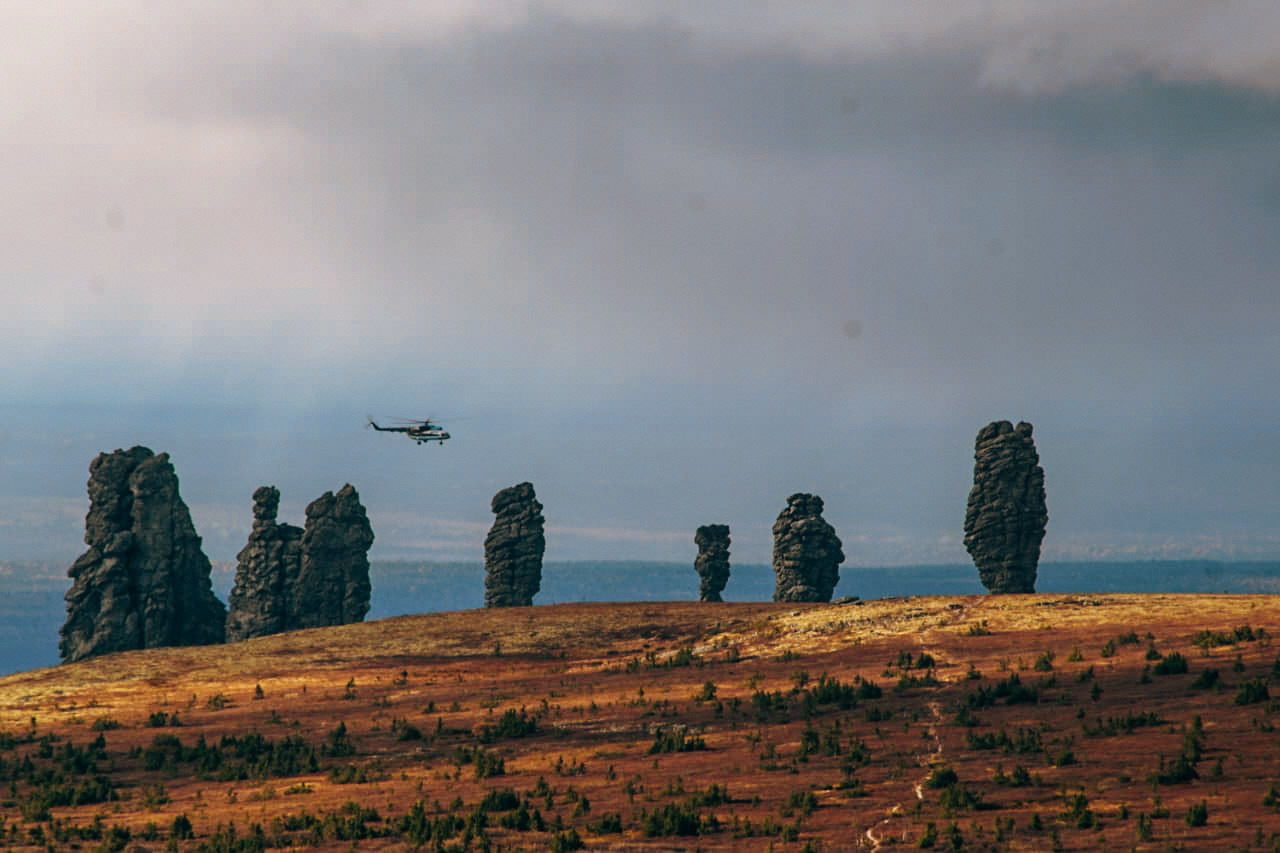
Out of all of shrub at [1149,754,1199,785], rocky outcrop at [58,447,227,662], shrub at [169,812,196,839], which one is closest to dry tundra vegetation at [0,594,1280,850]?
shrub at [1149,754,1199,785]

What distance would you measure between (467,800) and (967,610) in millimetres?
49479

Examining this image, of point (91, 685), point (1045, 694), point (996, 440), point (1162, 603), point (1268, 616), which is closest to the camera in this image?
point (1045, 694)

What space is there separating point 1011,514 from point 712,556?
32437 mm

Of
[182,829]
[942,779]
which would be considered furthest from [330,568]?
[942,779]

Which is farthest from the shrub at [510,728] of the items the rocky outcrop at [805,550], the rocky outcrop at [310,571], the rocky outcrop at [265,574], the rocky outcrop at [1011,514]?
the rocky outcrop at [265,574]

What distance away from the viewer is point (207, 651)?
116375mm

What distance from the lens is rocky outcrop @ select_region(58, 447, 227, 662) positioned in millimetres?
126750

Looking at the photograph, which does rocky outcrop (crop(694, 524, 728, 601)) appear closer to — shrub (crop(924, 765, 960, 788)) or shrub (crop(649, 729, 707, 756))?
shrub (crop(649, 729, 707, 756))

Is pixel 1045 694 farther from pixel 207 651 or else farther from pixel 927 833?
pixel 207 651

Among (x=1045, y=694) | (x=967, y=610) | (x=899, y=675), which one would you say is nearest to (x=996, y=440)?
(x=967, y=610)

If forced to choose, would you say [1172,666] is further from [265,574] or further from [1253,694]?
[265,574]

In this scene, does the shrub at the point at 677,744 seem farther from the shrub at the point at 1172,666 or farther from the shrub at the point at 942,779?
the shrub at the point at 1172,666

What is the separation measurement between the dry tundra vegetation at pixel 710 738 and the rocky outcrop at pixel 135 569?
57.1ft

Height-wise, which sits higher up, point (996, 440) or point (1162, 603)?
point (996, 440)
